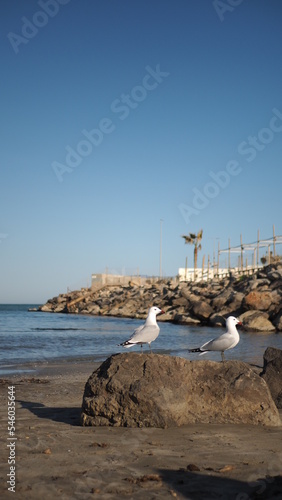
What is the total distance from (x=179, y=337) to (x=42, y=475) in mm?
21709

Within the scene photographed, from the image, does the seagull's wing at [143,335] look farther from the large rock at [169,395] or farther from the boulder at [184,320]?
the boulder at [184,320]

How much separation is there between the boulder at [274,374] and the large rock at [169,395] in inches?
53.7

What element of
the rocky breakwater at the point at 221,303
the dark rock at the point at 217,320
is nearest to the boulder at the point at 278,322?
the rocky breakwater at the point at 221,303

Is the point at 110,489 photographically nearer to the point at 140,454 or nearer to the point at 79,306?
the point at 140,454

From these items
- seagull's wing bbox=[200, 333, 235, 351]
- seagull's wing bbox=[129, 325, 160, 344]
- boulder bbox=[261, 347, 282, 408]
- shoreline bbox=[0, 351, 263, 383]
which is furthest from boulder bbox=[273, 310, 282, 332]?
seagull's wing bbox=[129, 325, 160, 344]

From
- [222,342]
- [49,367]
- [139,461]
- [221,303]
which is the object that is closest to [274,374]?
[222,342]

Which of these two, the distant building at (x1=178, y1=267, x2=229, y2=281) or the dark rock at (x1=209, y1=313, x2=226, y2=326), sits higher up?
the distant building at (x1=178, y1=267, x2=229, y2=281)

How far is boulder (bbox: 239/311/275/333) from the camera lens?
2877cm

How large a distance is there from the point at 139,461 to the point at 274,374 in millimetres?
3929

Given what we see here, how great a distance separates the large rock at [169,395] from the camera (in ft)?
22.0

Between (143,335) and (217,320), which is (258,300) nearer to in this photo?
(217,320)

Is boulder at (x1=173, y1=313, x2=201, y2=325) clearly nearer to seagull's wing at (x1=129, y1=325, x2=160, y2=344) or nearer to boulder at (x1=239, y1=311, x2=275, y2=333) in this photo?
boulder at (x1=239, y1=311, x2=275, y2=333)

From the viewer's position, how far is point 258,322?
2914cm

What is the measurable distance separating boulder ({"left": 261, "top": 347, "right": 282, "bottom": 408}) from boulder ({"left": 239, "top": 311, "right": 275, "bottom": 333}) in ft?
66.9
